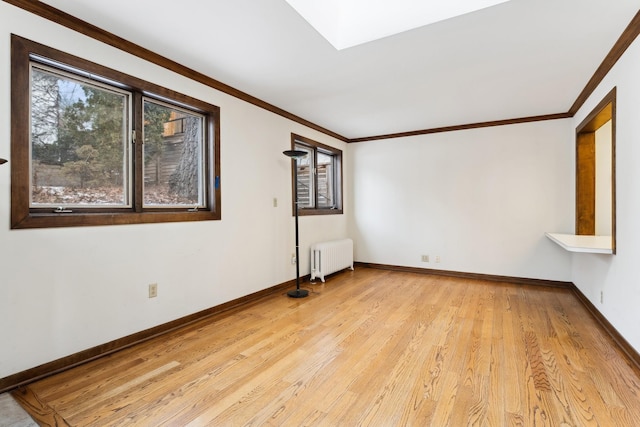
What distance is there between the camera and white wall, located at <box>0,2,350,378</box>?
1.92 meters

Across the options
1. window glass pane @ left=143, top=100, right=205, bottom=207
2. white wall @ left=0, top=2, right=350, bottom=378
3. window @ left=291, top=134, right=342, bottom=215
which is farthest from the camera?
window @ left=291, top=134, right=342, bottom=215

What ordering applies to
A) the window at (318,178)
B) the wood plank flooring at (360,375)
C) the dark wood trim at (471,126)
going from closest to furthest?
the wood plank flooring at (360,375) → the dark wood trim at (471,126) → the window at (318,178)

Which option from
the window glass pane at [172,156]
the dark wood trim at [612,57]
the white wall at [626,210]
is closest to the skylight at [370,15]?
→ the dark wood trim at [612,57]

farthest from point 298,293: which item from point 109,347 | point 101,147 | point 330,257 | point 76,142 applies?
point 76,142

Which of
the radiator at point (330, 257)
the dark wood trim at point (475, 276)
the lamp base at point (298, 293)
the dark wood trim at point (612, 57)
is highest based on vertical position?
the dark wood trim at point (612, 57)

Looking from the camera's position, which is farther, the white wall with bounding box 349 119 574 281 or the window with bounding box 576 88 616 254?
the white wall with bounding box 349 119 574 281

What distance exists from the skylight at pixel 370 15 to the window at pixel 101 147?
142 centimetres

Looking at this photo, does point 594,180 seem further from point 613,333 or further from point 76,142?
point 76,142

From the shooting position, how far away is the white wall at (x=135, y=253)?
1.92 meters

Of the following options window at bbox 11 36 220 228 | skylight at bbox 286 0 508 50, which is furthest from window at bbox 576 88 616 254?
window at bbox 11 36 220 228

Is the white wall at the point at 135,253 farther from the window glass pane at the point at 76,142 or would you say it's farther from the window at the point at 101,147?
the window glass pane at the point at 76,142

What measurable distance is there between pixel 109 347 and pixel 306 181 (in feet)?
11.2

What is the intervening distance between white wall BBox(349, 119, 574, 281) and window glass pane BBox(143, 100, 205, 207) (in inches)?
126

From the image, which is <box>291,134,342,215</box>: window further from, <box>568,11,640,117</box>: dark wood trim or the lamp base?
<box>568,11,640,117</box>: dark wood trim
